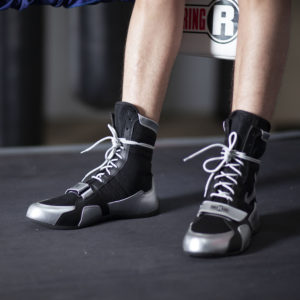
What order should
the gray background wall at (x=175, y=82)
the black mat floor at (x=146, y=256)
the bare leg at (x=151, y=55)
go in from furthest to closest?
the gray background wall at (x=175, y=82) → the bare leg at (x=151, y=55) → the black mat floor at (x=146, y=256)

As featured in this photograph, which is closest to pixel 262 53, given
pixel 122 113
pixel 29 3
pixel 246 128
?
pixel 246 128

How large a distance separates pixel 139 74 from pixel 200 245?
369 mm

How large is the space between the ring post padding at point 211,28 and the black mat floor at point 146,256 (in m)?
0.29

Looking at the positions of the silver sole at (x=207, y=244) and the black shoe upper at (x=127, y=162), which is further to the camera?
the black shoe upper at (x=127, y=162)

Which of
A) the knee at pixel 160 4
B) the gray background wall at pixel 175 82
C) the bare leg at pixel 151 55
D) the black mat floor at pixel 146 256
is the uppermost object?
the knee at pixel 160 4

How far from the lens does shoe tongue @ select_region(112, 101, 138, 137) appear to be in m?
1.18

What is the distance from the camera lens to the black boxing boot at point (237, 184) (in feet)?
3.34

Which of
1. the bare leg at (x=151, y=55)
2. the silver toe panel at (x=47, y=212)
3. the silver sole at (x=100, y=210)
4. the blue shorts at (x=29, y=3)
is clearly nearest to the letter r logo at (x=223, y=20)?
the bare leg at (x=151, y=55)

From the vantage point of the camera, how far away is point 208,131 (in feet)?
11.2

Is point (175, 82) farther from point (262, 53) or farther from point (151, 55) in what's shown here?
point (262, 53)

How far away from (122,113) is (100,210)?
18cm

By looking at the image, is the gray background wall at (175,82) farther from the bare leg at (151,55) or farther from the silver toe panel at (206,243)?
the silver toe panel at (206,243)

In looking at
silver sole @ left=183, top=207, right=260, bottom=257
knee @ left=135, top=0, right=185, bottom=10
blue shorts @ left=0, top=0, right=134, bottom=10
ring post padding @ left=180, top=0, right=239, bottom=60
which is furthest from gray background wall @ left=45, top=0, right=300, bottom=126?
silver sole @ left=183, top=207, right=260, bottom=257

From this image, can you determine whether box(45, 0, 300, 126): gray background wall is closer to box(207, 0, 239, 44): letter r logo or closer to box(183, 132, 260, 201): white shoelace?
box(207, 0, 239, 44): letter r logo
